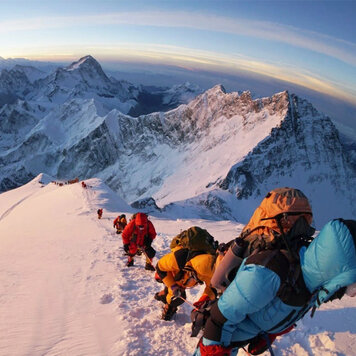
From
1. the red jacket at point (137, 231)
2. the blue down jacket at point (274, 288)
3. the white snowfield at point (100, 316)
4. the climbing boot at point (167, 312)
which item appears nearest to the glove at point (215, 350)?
the blue down jacket at point (274, 288)

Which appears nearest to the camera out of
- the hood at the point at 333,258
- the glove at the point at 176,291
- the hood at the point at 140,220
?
the hood at the point at 333,258

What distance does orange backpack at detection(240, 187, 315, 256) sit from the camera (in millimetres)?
3074

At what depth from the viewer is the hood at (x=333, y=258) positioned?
2.47 metres

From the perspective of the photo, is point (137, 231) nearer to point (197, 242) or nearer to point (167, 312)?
point (167, 312)

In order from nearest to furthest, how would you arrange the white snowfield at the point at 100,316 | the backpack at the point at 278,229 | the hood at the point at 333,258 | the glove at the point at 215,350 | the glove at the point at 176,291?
1. the hood at the point at 333,258
2. the backpack at the point at 278,229
3. the glove at the point at 215,350
4. the white snowfield at the point at 100,316
5. the glove at the point at 176,291

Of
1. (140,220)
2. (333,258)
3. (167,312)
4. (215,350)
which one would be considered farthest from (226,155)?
(333,258)

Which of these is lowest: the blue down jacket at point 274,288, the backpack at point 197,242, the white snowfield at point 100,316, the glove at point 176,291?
the white snowfield at point 100,316

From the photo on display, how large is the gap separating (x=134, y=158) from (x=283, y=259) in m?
142

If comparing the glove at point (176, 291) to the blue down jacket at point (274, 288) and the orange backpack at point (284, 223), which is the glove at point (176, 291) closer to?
the blue down jacket at point (274, 288)

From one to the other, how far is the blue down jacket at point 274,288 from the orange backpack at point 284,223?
20 centimetres

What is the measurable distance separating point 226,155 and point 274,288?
100321mm

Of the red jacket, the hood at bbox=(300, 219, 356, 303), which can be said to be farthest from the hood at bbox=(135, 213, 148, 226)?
the hood at bbox=(300, 219, 356, 303)

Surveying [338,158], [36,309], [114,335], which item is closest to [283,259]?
[114,335]

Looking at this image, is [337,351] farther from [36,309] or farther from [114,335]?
[36,309]
